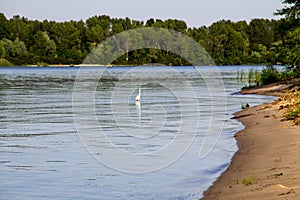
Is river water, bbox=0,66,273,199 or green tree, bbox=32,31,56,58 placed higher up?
green tree, bbox=32,31,56,58

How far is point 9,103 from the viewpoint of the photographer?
43000mm

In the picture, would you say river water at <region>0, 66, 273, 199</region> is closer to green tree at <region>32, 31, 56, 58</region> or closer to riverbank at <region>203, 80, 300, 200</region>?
riverbank at <region>203, 80, 300, 200</region>

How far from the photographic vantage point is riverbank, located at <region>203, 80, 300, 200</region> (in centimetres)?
1217

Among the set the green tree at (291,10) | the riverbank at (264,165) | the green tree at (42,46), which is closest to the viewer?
the riverbank at (264,165)

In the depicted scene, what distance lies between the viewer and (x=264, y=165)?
50.6ft

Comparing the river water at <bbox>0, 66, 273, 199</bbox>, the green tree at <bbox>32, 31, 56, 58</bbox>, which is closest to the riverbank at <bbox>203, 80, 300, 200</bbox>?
the river water at <bbox>0, 66, 273, 199</bbox>

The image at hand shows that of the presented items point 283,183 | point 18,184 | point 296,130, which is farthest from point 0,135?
point 283,183

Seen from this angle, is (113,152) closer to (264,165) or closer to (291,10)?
(264,165)

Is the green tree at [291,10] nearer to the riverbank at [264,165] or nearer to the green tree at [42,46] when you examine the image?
the riverbank at [264,165]

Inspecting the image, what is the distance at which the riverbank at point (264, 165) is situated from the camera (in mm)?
12172

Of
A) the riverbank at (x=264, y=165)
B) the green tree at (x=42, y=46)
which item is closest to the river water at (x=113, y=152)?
the riverbank at (x=264, y=165)

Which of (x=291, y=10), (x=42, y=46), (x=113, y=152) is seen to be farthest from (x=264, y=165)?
(x=42, y=46)

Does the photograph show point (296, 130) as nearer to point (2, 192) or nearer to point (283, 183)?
point (283, 183)

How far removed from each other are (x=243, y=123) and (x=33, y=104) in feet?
61.9
